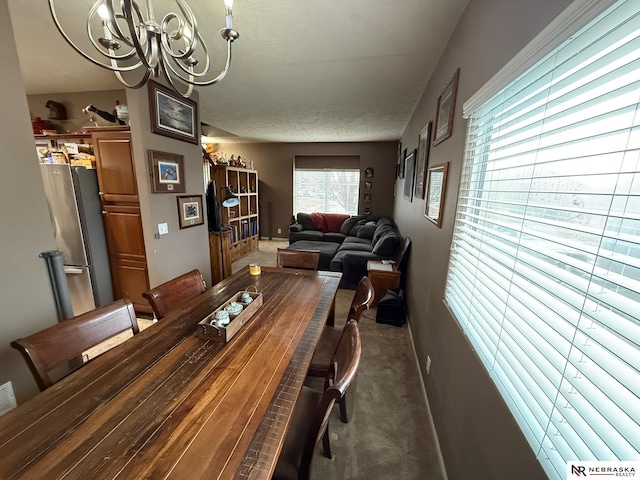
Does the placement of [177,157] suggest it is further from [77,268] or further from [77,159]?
[77,268]

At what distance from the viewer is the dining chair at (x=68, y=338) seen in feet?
3.06

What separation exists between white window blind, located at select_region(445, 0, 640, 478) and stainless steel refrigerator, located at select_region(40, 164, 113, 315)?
337 cm

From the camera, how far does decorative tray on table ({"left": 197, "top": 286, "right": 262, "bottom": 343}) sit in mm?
1147

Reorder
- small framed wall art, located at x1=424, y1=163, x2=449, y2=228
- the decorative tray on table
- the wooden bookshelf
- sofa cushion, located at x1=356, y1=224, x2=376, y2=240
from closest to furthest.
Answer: the decorative tray on table → small framed wall art, located at x1=424, y1=163, x2=449, y2=228 → the wooden bookshelf → sofa cushion, located at x1=356, y1=224, x2=376, y2=240

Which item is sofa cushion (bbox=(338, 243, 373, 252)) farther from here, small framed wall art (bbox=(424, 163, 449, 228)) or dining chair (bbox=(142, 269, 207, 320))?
dining chair (bbox=(142, 269, 207, 320))

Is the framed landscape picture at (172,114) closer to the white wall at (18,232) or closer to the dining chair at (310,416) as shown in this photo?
the white wall at (18,232)

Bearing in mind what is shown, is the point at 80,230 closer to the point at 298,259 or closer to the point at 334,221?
the point at 298,259

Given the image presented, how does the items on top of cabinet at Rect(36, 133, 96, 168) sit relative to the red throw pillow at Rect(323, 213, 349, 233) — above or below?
above

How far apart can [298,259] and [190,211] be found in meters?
1.48

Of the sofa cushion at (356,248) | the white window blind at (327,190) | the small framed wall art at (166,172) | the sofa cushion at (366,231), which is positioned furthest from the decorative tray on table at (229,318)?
the white window blind at (327,190)

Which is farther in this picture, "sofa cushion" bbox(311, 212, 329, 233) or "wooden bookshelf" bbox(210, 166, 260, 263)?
"sofa cushion" bbox(311, 212, 329, 233)

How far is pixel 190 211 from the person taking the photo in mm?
2889

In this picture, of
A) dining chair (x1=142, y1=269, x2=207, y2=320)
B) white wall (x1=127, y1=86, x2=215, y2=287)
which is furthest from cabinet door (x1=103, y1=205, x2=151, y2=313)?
dining chair (x1=142, y1=269, x2=207, y2=320)

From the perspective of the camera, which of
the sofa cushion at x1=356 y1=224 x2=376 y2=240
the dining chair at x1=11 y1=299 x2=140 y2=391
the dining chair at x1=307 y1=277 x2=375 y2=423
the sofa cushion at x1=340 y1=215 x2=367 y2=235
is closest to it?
the dining chair at x1=11 y1=299 x2=140 y2=391
